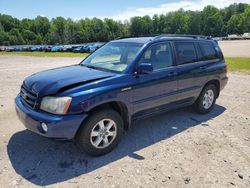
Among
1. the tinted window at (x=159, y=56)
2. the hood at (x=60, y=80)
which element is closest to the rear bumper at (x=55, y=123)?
the hood at (x=60, y=80)

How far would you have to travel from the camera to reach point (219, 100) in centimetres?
739

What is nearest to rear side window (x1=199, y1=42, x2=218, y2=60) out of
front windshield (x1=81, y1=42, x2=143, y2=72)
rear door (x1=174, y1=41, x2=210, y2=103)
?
rear door (x1=174, y1=41, x2=210, y2=103)

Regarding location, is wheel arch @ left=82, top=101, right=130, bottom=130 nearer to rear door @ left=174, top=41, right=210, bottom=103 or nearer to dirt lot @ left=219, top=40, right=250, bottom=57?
rear door @ left=174, top=41, right=210, bottom=103

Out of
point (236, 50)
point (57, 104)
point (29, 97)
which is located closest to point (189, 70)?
point (57, 104)

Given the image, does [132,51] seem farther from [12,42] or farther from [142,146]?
[12,42]

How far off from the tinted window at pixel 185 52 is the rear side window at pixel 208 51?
360mm

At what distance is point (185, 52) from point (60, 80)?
2.81 meters

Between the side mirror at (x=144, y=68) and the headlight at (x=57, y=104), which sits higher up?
the side mirror at (x=144, y=68)

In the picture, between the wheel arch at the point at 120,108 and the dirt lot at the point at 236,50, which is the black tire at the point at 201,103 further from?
the dirt lot at the point at 236,50

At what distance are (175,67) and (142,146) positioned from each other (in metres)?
1.74

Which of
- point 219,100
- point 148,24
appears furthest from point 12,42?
point 219,100

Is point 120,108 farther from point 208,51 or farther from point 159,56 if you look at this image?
point 208,51

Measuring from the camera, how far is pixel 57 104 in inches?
144

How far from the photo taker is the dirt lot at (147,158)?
11.4ft
